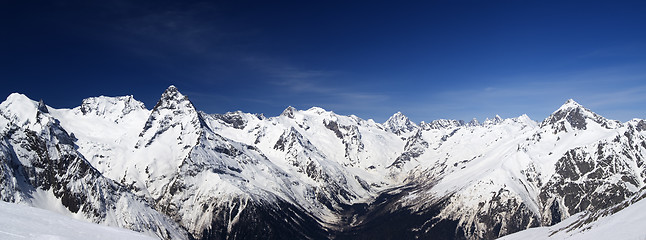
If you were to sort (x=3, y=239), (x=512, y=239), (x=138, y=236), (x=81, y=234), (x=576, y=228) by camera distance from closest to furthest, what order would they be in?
(x=3, y=239), (x=81, y=234), (x=138, y=236), (x=576, y=228), (x=512, y=239)

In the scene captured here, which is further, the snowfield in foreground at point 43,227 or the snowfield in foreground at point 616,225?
the snowfield in foreground at point 616,225

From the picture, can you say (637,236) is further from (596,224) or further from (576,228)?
(576,228)

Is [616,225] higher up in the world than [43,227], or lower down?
lower down

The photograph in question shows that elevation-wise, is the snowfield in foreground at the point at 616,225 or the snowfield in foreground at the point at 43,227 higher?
the snowfield in foreground at the point at 43,227

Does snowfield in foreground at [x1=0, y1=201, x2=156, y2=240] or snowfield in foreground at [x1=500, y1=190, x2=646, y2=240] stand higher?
snowfield in foreground at [x1=0, y1=201, x2=156, y2=240]

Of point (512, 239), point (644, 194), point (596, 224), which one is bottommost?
point (512, 239)

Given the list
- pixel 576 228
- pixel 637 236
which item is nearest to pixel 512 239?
pixel 576 228

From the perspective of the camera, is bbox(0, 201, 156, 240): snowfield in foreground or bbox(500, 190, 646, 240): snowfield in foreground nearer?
bbox(0, 201, 156, 240): snowfield in foreground

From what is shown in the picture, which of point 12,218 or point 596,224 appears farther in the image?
point 596,224
